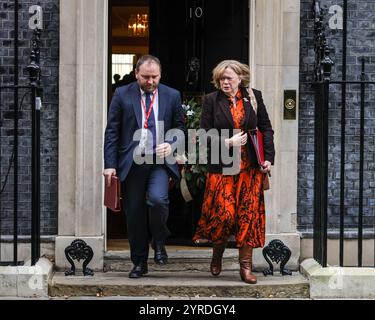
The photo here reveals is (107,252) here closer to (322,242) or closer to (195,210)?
(195,210)

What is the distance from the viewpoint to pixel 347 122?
812cm

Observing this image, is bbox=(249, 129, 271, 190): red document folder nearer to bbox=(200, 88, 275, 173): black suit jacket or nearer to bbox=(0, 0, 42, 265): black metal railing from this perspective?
bbox=(200, 88, 275, 173): black suit jacket

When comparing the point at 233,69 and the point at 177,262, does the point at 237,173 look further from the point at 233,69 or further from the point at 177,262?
the point at 177,262

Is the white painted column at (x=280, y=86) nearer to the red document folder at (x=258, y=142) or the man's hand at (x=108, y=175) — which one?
the red document folder at (x=258, y=142)

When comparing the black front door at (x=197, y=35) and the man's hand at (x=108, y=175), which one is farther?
the black front door at (x=197, y=35)

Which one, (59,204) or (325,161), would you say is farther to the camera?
(59,204)

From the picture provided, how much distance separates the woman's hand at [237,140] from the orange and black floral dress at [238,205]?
0.10 metres

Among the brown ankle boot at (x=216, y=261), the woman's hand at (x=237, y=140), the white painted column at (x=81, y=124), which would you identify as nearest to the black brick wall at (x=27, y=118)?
the white painted column at (x=81, y=124)

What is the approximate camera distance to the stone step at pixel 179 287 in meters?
7.15

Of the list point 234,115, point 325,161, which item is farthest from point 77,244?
point 325,161

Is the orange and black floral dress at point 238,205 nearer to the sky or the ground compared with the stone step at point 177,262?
nearer to the sky

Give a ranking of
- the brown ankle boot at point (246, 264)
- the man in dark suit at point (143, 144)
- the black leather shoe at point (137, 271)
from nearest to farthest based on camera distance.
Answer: the man in dark suit at point (143, 144) → the brown ankle boot at point (246, 264) → the black leather shoe at point (137, 271)

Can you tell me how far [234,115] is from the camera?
7254mm

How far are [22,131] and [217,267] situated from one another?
2211 millimetres
